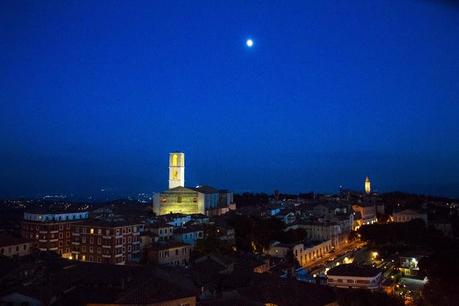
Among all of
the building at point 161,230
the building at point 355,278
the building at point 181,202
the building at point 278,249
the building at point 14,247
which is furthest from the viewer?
the building at point 181,202

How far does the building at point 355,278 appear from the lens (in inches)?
523

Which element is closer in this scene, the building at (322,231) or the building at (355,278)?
the building at (355,278)

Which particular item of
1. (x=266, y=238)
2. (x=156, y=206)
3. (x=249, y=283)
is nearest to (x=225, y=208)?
(x=156, y=206)

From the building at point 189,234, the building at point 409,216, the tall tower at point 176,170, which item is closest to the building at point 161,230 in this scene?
the building at point 189,234

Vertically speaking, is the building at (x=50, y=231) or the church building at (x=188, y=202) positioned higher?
the church building at (x=188, y=202)

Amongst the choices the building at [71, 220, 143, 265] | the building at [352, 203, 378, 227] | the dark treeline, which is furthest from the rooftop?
the building at [352, 203, 378, 227]

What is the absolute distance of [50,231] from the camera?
21078 mm

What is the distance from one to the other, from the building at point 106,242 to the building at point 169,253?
1.15m

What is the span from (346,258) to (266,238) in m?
3.53

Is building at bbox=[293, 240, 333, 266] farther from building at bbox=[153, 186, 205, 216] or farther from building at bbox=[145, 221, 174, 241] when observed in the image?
building at bbox=[153, 186, 205, 216]

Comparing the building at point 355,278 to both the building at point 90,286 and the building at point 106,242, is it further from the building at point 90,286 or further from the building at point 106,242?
the building at point 106,242

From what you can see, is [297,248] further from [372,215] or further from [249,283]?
[372,215]

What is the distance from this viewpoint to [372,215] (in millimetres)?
38719

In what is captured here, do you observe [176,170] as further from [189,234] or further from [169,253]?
[169,253]
